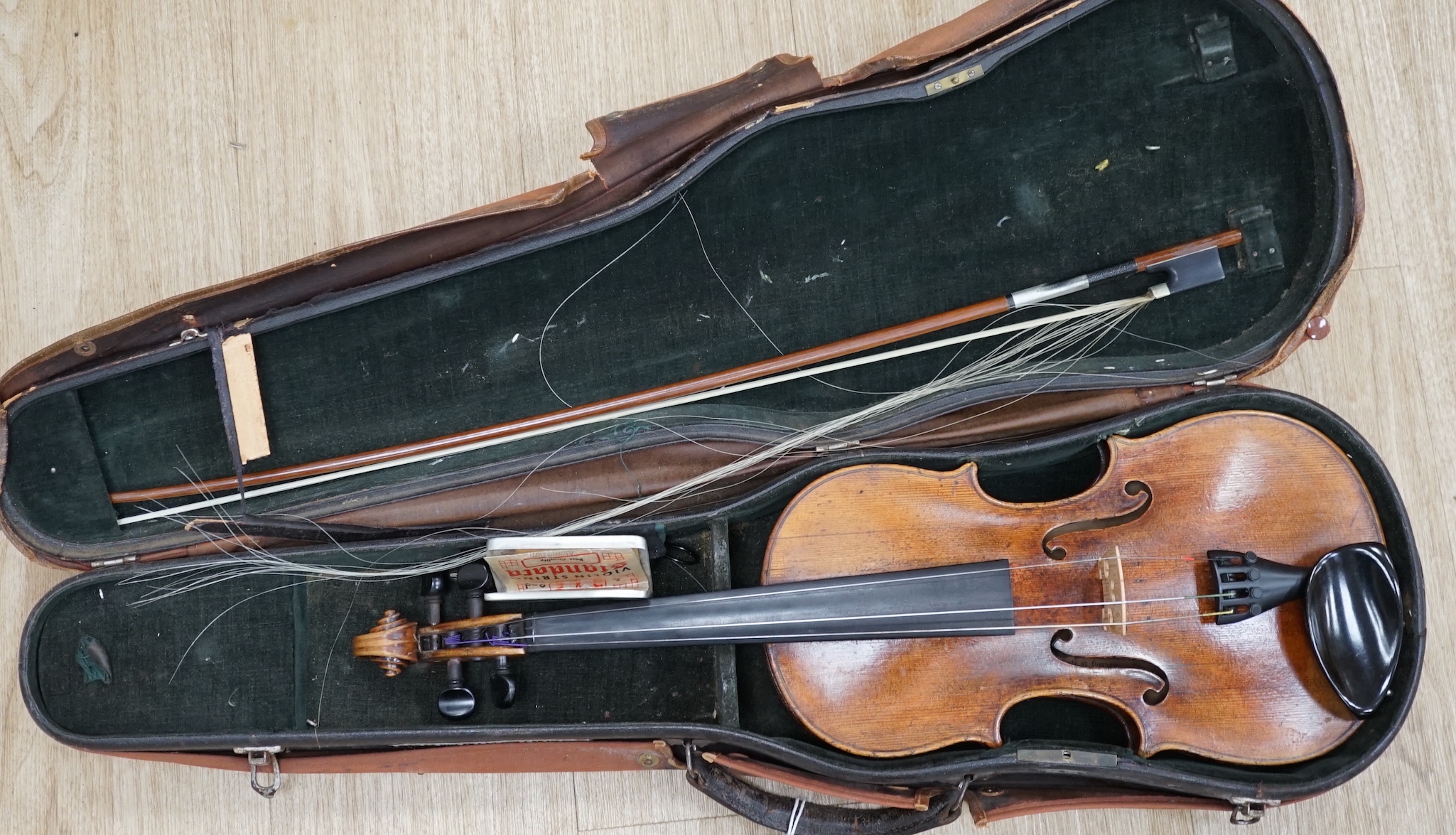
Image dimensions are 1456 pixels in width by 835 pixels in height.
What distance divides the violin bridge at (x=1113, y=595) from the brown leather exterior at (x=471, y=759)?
2.41 feet

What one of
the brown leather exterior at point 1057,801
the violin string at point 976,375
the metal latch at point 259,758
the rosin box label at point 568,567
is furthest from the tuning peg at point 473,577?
the brown leather exterior at point 1057,801

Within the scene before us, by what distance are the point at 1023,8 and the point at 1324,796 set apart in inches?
59.5

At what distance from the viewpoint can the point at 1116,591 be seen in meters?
1.58

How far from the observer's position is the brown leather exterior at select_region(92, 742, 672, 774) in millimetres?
1682

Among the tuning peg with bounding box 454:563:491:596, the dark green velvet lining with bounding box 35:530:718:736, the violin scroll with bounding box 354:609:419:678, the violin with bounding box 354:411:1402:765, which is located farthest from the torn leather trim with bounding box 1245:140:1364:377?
the violin scroll with bounding box 354:609:419:678

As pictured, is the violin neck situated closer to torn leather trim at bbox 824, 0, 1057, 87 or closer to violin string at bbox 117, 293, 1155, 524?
violin string at bbox 117, 293, 1155, 524

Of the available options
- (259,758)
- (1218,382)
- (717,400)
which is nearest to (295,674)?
(259,758)

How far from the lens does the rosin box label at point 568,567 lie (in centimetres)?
158

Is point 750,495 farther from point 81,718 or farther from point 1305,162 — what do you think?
point 81,718

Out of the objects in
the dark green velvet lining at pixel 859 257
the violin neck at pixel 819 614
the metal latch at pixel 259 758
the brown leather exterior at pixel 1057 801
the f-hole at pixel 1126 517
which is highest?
the dark green velvet lining at pixel 859 257

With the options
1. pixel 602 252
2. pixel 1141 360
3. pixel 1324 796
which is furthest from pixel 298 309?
pixel 1324 796

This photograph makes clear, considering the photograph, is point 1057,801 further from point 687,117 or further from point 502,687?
point 687,117

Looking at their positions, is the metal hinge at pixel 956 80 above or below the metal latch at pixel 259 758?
above

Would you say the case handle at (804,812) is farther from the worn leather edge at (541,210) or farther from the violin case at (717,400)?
the worn leather edge at (541,210)
